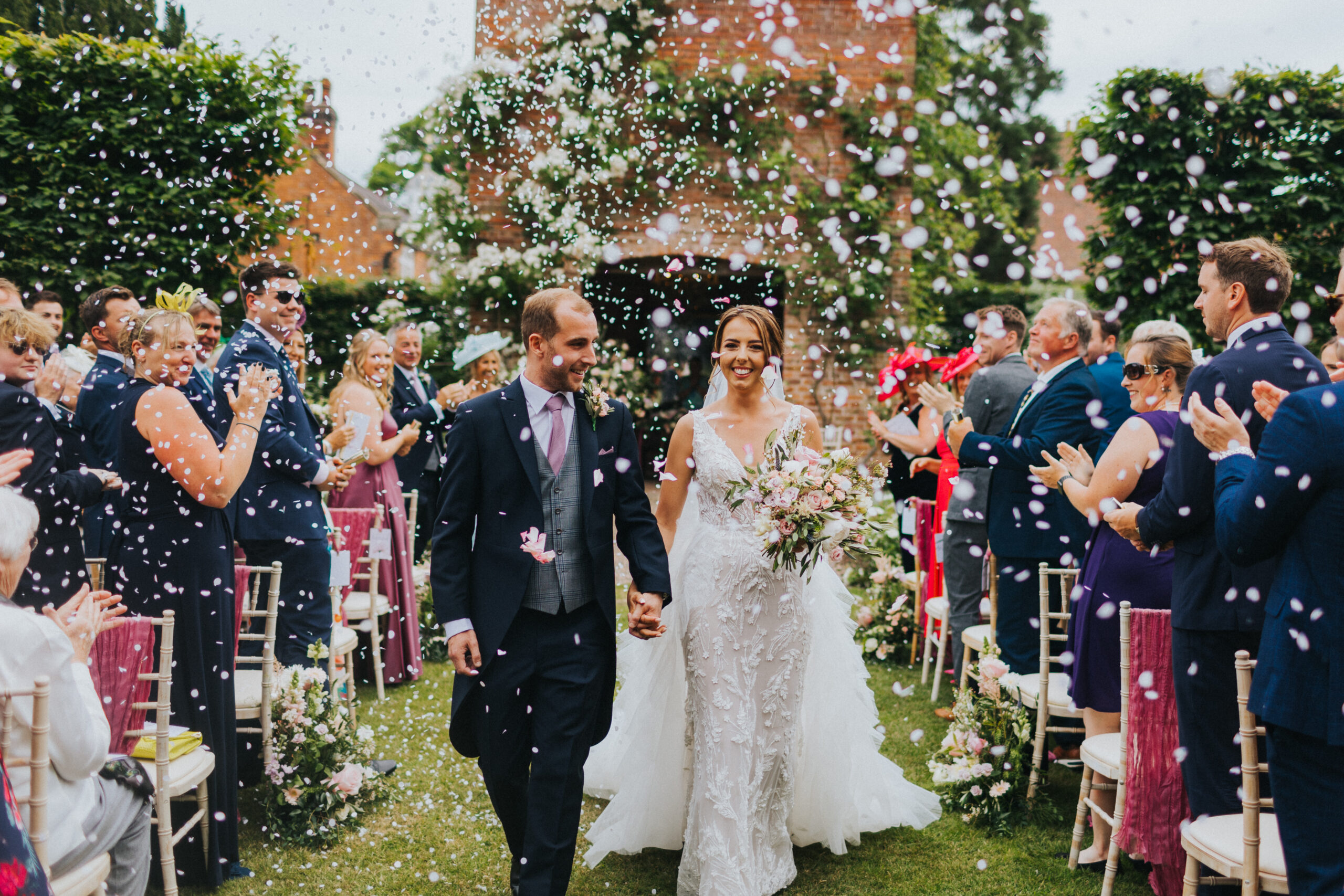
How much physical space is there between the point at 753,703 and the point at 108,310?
3.67 metres

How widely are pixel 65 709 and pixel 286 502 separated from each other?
2075 mm

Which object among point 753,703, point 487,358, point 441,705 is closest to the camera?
point 753,703

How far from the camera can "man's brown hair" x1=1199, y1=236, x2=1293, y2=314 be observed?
2648 millimetres

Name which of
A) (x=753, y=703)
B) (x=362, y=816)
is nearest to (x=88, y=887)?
(x=362, y=816)

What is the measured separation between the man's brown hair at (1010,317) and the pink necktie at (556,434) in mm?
3197

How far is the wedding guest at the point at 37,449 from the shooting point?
11.5ft

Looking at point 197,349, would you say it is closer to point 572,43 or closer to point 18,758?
point 18,758

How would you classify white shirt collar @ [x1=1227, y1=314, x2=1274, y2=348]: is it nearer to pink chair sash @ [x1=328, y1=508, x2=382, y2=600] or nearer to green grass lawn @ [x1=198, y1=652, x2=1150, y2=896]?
green grass lawn @ [x1=198, y1=652, x2=1150, y2=896]

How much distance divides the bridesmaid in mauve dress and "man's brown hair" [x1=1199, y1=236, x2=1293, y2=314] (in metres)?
4.44

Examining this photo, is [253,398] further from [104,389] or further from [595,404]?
[104,389]

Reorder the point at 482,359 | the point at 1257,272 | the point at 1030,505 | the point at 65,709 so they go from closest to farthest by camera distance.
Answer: the point at 65,709
the point at 1257,272
the point at 1030,505
the point at 482,359

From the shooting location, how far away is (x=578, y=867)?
11.7 ft

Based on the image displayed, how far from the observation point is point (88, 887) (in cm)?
225

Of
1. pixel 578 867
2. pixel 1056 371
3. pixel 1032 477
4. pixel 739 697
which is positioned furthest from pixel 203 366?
pixel 1056 371
